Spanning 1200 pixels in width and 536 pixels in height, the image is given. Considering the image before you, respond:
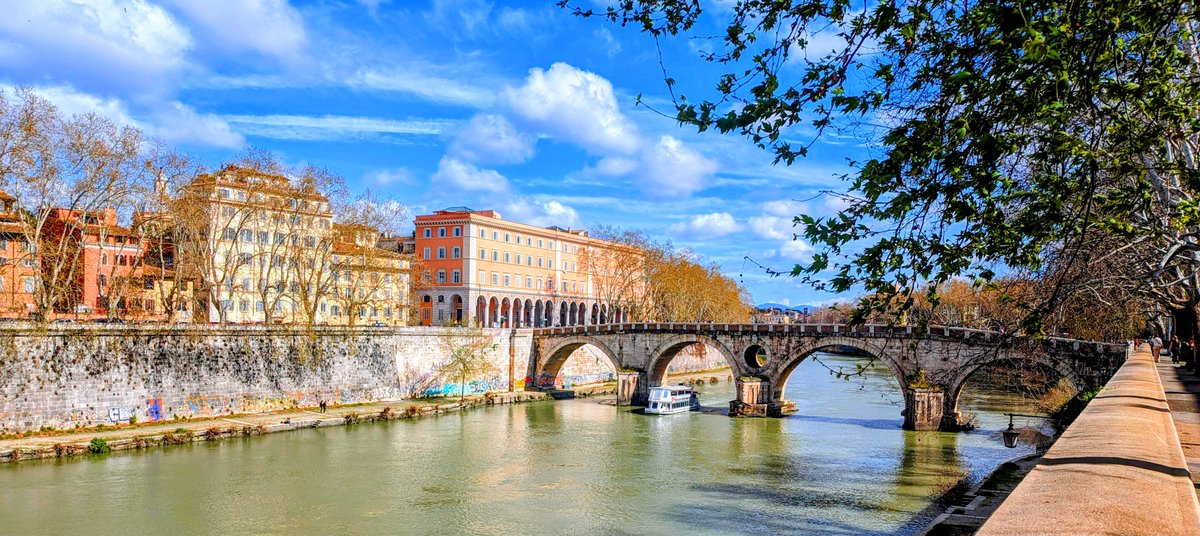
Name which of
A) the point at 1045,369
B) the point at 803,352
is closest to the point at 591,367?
the point at 803,352

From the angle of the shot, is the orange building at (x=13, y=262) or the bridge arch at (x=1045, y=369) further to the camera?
the bridge arch at (x=1045, y=369)

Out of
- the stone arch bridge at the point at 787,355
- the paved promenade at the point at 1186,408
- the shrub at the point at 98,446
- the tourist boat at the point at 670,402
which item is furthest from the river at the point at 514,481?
the paved promenade at the point at 1186,408

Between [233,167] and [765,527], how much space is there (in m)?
26.3

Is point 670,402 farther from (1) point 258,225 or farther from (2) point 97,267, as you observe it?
(2) point 97,267

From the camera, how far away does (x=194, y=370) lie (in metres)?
31.2

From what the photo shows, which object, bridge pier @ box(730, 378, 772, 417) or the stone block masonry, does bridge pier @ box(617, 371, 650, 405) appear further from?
the stone block masonry

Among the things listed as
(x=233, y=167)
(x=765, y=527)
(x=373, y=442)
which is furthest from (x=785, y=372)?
(x=233, y=167)

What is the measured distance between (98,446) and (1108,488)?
27050 millimetres

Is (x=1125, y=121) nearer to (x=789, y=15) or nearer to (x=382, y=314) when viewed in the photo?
(x=789, y=15)

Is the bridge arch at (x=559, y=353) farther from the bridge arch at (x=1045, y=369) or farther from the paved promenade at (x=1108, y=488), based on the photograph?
the paved promenade at (x=1108, y=488)

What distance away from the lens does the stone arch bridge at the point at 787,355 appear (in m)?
29.1

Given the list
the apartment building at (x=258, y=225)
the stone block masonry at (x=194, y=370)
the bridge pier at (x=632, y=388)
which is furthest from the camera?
the bridge pier at (x=632, y=388)

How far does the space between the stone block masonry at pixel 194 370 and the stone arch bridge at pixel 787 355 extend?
9.29 m

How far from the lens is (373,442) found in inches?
1121
